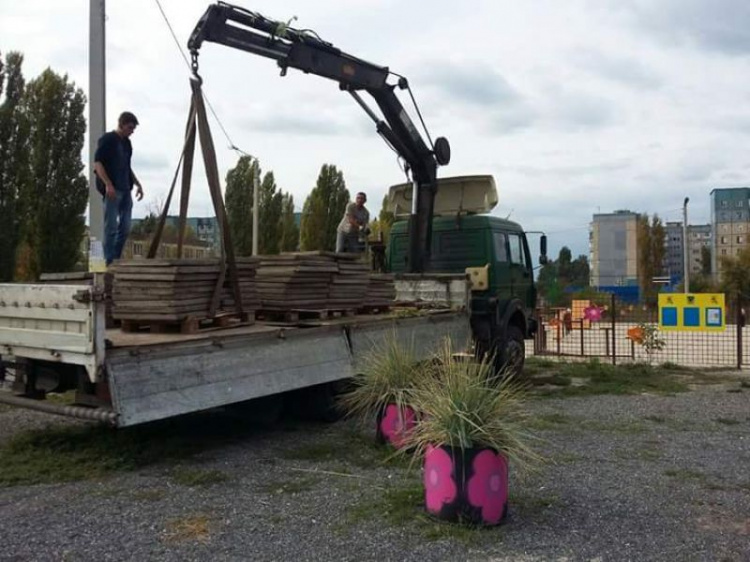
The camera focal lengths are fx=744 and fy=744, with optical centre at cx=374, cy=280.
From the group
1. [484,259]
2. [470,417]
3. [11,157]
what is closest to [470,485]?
[470,417]

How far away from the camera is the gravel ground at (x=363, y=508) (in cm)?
438

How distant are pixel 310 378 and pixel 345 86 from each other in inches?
220

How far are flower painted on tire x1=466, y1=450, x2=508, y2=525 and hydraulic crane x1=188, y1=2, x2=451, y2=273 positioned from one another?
501cm

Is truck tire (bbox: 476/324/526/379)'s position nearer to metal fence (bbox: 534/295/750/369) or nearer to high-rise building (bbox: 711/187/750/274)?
metal fence (bbox: 534/295/750/369)

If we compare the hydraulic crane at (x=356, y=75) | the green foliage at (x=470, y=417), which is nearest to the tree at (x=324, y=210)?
the hydraulic crane at (x=356, y=75)

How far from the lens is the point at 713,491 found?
567cm

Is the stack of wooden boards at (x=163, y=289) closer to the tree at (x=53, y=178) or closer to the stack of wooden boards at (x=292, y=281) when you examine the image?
the stack of wooden boards at (x=292, y=281)

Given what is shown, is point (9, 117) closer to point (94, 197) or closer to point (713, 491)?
point (94, 197)

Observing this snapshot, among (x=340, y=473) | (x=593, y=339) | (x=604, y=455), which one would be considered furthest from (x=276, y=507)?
(x=593, y=339)

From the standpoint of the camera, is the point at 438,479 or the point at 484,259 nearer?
the point at 438,479

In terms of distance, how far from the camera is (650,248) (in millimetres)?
49594

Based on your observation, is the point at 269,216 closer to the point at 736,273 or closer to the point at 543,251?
the point at 543,251

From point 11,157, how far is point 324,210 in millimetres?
18981

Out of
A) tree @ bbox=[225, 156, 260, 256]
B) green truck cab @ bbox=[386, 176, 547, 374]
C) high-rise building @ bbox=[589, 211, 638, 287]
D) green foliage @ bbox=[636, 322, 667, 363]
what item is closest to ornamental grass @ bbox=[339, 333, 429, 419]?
green truck cab @ bbox=[386, 176, 547, 374]
